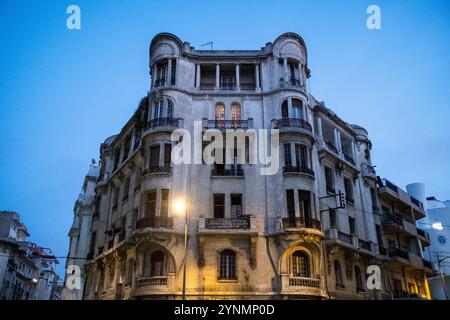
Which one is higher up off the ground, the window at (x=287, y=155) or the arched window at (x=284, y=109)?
the arched window at (x=284, y=109)

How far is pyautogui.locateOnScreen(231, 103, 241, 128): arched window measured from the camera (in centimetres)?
3009

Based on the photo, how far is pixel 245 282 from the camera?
25469mm

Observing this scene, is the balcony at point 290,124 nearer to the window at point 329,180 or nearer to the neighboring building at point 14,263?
the window at point 329,180

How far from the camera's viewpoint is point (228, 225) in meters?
26.5

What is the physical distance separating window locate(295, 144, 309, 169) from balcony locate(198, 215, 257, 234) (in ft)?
18.8

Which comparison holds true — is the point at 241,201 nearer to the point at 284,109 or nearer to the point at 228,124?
the point at 228,124

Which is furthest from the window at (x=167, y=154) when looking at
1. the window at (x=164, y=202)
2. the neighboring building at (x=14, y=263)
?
the neighboring building at (x=14, y=263)

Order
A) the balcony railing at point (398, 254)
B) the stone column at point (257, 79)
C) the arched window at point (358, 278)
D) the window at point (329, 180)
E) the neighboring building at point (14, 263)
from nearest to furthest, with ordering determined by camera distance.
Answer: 1. the arched window at point (358, 278)
2. the stone column at point (257, 79)
3. the window at point (329, 180)
4. the balcony railing at point (398, 254)
5. the neighboring building at point (14, 263)

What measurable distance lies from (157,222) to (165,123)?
771cm

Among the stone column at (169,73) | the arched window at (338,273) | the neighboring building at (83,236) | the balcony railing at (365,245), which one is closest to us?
the arched window at (338,273)

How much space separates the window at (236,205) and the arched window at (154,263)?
5.70 m

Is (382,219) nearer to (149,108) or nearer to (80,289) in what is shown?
(149,108)

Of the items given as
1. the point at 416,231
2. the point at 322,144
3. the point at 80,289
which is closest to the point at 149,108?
the point at 322,144

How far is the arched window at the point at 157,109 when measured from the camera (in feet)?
100
